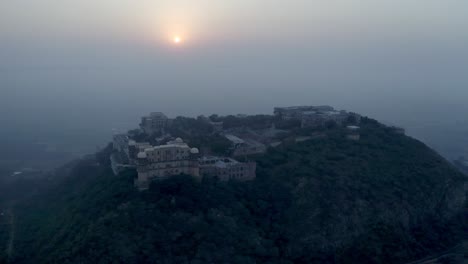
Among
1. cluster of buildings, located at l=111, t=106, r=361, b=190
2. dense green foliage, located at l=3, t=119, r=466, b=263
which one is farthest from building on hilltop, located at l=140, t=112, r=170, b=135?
dense green foliage, located at l=3, t=119, r=466, b=263

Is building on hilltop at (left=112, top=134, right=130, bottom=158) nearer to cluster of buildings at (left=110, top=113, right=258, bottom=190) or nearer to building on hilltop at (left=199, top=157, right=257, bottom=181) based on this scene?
cluster of buildings at (left=110, top=113, right=258, bottom=190)

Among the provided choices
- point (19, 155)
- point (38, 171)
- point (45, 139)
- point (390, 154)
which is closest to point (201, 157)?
point (390, 154)

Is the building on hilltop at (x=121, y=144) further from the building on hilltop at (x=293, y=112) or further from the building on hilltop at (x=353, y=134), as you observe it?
the building on hilltop at (x=353, y=134)

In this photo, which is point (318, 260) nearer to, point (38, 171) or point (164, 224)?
point (164, 224)

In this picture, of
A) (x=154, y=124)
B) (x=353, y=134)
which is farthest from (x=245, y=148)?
(x=154, y=124)

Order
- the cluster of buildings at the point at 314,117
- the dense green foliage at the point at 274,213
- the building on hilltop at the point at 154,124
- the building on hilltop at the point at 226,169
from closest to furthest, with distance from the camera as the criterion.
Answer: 1. the dense green foliage at the point at 274,213
2. the building on hilltop at the point at 226,169
3. the building on hilltop at the point at 154,124
4. the cluster of buildings at the point at 314,117

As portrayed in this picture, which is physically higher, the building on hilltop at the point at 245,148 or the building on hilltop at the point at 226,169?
the building on hilltop at the point at 245,148

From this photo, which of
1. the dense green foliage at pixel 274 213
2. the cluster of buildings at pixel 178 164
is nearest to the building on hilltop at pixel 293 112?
the dense green foliage at pixel 274 213
